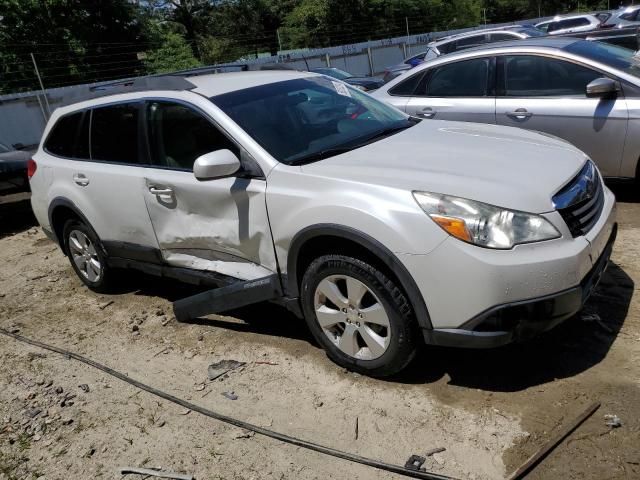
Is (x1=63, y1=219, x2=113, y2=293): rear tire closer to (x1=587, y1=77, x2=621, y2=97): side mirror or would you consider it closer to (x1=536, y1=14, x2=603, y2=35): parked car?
(x1=587, y1=77, x2=621, y2=97): side mirror

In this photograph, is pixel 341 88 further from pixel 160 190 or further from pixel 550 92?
pixel 550 92

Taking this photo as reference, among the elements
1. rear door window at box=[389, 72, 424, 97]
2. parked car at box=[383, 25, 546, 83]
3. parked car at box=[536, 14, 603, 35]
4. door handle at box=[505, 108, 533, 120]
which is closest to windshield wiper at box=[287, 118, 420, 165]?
door handle at box=[505, 108, 533, 120]

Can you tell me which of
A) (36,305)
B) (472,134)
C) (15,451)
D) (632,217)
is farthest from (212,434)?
(632,217)

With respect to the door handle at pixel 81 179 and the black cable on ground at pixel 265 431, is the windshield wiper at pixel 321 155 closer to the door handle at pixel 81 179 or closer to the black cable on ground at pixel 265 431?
Result: the black cable on ground at pixel 265 431

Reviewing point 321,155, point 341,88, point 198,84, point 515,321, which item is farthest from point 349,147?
point 515,321

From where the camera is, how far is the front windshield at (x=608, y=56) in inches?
216

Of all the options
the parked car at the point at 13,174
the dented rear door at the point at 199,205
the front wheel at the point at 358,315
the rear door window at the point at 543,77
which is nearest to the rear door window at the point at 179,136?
the dented rear door at the point at 199,205

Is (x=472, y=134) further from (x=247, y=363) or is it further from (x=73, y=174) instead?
(x=73, y=174)

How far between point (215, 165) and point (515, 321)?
71.1 inches

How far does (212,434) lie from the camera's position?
3.27m

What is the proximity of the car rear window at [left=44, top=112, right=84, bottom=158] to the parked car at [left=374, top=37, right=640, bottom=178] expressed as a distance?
3.30 meters

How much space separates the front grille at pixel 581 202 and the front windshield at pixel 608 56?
8.23ft

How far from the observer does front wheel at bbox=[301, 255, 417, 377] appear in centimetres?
313

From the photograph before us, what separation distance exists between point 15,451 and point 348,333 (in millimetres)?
1962
